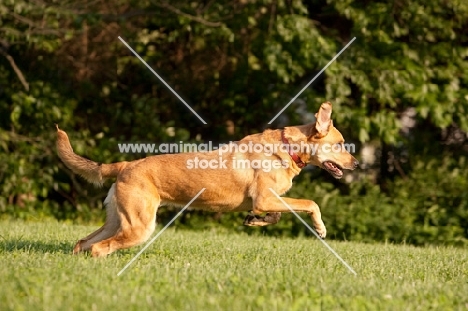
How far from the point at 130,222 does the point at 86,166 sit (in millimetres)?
830

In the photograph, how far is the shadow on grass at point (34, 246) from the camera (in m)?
7.74

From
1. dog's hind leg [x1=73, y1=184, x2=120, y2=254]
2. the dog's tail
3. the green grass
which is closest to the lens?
the green grass

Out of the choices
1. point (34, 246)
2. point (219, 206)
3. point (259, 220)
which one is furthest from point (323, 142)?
point (34, 246)

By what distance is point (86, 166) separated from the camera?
7.59 metres

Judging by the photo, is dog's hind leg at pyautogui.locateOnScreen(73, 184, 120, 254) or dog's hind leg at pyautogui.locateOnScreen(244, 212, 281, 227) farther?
dog's hind leg at pyautogui.locateOnScreen(244, 212, 281, 227)

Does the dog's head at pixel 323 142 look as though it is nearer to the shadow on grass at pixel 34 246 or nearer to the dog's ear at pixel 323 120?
the dog's ear at pixel 323 120

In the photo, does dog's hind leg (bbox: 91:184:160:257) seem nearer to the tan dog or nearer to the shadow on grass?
the tan dog

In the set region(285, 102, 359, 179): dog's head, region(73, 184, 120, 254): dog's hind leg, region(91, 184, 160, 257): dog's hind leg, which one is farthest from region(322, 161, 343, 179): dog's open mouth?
region(73, 184, 120, 254): dog's hind leg

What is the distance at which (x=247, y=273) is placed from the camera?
646 centimetres

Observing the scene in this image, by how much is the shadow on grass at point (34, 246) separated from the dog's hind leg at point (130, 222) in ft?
2.09

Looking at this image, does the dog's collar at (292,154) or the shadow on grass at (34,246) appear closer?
the shadow on grass at (34,246)

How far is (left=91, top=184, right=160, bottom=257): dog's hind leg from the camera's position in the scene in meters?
7.16

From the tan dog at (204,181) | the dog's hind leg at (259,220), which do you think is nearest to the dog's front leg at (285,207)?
the tan dog at (204,181)

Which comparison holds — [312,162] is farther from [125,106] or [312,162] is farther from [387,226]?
[125,106]
